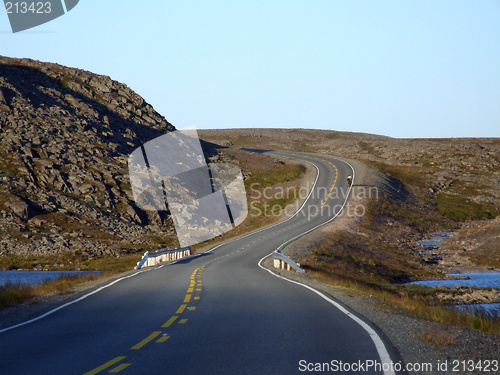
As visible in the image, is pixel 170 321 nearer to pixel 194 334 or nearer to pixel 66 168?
pixel 194 334

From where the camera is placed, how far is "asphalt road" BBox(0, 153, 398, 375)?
762cm

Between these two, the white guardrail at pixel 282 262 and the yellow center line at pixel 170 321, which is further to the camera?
the white guardrail at pixel 282 262

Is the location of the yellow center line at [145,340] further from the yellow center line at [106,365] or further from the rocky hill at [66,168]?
the rocky hill at [66,168]

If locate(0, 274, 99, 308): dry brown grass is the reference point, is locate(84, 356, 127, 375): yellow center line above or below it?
above

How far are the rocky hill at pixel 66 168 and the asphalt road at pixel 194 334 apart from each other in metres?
33.2

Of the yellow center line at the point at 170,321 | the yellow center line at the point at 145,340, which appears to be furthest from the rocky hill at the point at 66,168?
the yellow center line at the point at 145,340

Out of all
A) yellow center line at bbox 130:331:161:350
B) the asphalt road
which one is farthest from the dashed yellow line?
yellow center line at bbox 130:331:161:350

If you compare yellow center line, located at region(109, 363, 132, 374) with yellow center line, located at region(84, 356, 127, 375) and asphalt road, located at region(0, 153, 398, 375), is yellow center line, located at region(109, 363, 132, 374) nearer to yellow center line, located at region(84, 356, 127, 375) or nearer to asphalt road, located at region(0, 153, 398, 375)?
asphalt road, located at region(0, 153, 398, 375)

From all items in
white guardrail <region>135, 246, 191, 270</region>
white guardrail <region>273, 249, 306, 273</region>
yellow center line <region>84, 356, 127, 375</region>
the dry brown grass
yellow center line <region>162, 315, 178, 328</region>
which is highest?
yellow center line <region>84, 356, 127, 375</region>

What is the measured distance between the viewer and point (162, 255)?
35.9m

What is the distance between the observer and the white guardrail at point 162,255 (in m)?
32.1

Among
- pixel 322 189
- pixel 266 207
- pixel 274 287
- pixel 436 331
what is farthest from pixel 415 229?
pixel 436 331

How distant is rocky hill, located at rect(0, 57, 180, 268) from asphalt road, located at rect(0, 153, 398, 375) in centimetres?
3325

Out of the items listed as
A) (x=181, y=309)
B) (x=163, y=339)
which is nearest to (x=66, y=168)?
(x=181, y=309)
